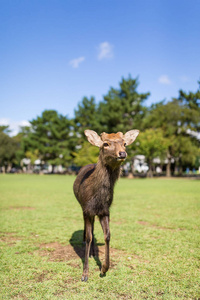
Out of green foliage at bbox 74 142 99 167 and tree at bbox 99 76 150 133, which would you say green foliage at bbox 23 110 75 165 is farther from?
tree at bbox 99 76 150 133

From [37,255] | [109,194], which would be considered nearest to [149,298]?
[109,194]

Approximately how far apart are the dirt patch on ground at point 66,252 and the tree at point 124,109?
103ft

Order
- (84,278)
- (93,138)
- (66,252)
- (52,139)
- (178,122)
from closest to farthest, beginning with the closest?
(84,278)
(93,138)
(66,252)
(178,122)
(52,139)

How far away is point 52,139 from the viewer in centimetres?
5572

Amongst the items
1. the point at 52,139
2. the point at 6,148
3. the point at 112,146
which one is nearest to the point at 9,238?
the point at 112,146

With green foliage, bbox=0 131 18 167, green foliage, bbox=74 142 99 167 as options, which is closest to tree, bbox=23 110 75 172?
green foliage, bbox=0 131 18 167

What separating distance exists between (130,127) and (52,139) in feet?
79.8

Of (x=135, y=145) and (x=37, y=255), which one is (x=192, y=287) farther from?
(x=135, y=145)

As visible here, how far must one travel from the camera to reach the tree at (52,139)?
170 feet

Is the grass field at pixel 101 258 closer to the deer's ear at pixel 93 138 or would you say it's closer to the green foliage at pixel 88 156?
the deer's ear at pixel 93 138

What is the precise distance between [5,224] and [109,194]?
4503 mm

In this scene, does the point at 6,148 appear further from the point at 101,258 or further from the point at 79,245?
the point at 101,258

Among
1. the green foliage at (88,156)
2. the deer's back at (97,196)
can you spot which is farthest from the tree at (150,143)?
the deer's back at (97,196)

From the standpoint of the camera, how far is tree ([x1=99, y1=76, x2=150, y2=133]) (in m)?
37.2
